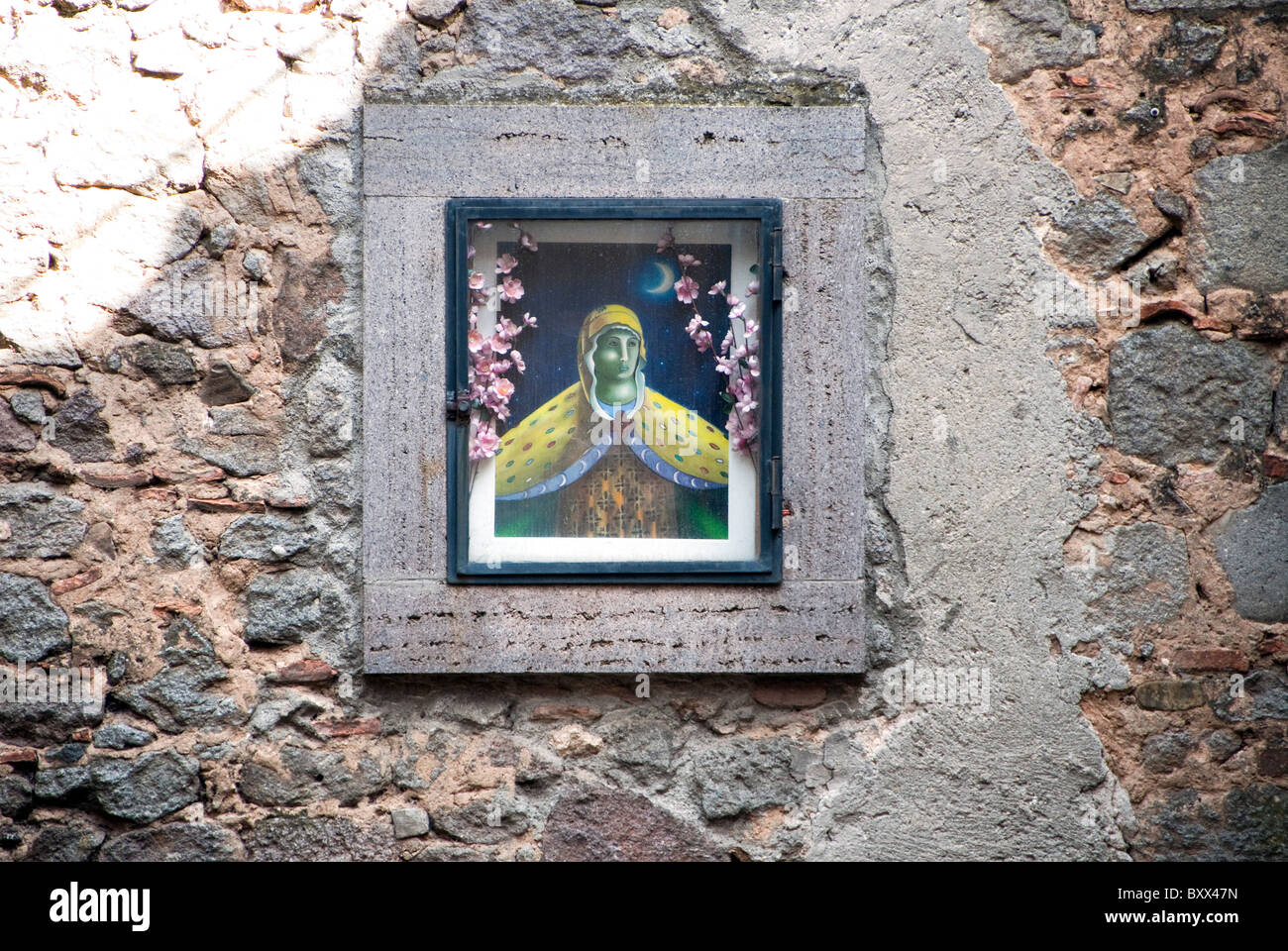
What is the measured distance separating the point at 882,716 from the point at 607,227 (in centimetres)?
148

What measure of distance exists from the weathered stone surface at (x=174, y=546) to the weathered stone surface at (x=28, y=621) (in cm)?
29

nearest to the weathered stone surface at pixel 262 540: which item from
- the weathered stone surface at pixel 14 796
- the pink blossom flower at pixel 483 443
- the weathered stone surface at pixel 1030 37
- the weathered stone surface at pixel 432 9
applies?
the pink blossom flower at pixel 483 443

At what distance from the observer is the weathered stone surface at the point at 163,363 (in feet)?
8.68

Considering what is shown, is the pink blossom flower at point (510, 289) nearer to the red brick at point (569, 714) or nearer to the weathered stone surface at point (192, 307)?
the weathered stone surface at point (192, 307)

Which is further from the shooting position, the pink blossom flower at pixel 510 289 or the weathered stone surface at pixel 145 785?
the pink blossom flower at pixel 510 289

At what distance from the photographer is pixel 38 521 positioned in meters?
2.62

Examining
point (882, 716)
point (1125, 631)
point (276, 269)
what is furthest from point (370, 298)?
point (1125, 631)

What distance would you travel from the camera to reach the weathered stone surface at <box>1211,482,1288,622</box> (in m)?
2.64

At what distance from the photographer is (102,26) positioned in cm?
264

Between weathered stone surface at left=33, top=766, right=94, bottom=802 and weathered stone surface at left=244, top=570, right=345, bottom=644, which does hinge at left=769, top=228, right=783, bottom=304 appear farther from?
weathered stone surface at left=33, top=766, right=94, bottom=802

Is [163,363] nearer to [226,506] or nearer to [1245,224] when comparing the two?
[226,506]

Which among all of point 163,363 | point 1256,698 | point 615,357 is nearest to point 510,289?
Result: point 615,357

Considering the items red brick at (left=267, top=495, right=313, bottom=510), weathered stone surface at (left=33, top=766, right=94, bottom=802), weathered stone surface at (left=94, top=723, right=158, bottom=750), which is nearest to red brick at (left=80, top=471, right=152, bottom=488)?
red brick at (left=267, top=495, right=313, bottom=510)

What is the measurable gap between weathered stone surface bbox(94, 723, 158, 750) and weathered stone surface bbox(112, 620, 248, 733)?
5 centimetres
